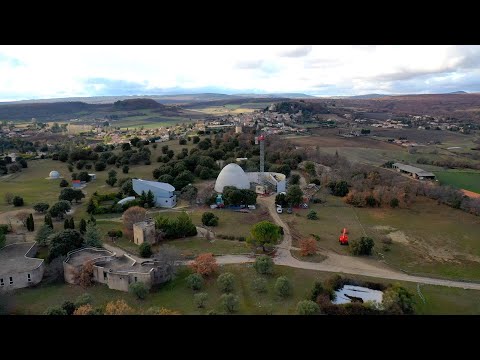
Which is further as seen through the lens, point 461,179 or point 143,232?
point 461,179

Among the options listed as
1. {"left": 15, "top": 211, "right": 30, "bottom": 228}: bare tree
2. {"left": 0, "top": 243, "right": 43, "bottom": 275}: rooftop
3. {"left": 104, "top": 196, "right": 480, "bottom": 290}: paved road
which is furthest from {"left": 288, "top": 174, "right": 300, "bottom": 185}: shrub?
{"left": 0, "top": 243, "right": 43, "bottom": 275}: rooftop

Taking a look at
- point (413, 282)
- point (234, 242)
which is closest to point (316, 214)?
point (234, 242)

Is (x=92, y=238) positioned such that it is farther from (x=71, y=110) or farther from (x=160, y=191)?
(x=71, y=110)

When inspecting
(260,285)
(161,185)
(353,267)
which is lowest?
(353,267)

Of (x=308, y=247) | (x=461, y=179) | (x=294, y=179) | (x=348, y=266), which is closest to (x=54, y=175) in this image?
(x=294, y=179)

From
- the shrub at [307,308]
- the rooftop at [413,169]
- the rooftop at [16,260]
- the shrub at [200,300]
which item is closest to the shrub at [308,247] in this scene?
the shrub at [307,308]

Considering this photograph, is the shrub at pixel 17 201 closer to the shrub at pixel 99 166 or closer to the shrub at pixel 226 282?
the shrub at pixel 99 166
